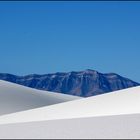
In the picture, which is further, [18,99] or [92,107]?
[18,99]

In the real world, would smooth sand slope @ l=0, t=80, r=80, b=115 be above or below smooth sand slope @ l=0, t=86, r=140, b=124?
above

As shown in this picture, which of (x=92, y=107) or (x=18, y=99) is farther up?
(x=18, y=99)

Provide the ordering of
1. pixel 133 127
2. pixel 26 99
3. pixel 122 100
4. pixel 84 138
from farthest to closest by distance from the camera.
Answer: pixel 26 99, pixel 122 100, pixel 133 127, pixel 84 138

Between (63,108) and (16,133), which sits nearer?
(16,133)

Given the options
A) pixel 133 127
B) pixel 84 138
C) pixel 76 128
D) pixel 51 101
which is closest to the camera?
pixel 84 138

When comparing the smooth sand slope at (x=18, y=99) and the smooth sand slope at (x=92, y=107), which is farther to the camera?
the smooth sand slope at (x=18, y=99)

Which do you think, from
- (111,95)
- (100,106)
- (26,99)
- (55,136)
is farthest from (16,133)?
(26,99)

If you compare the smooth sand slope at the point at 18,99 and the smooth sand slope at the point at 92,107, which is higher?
the smooth sand slope at the point at 18,99

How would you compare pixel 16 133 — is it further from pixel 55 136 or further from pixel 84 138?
pixel 84 138

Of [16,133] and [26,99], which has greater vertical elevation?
[26,99]

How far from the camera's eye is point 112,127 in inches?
759

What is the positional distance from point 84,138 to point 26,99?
1887 inches

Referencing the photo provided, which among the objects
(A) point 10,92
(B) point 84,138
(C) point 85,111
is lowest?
(B) point 84,138

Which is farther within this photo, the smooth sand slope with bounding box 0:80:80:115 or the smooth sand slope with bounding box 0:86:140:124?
the smooth sand slope with bounding box 0:80:80:115
